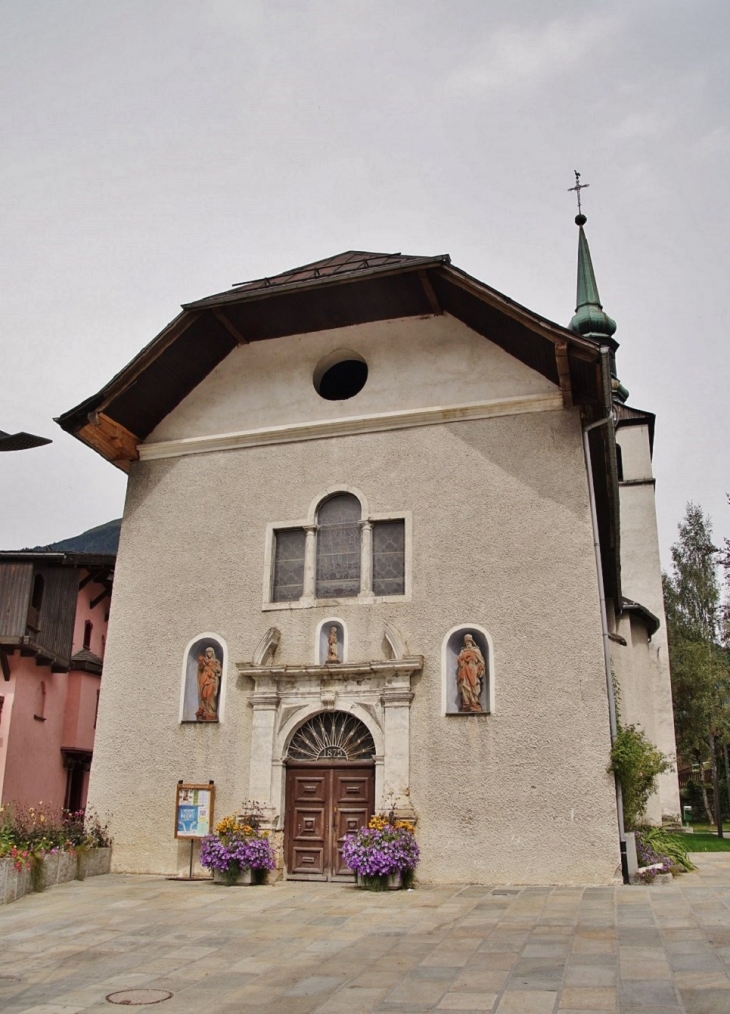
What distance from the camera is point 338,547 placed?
14.0 m

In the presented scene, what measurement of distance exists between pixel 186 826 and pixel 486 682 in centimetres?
461

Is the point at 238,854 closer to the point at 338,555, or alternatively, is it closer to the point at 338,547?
the point at 338,555

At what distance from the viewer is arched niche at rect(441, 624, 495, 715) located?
12.3 meters

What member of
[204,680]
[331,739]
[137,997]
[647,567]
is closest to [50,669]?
[204,680]

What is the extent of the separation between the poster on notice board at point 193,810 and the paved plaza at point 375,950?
1.25 metres

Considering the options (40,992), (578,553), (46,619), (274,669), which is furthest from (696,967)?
(46,619)

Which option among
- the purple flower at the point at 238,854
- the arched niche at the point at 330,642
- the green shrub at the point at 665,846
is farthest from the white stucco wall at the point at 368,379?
the green shrub at the point at 665,846

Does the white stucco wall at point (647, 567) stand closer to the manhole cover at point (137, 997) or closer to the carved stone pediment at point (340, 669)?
the carved stone pediment at point (340, 669)

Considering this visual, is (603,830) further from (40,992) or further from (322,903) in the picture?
(40,992)

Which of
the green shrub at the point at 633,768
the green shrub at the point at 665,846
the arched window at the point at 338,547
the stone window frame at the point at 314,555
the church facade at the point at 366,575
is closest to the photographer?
the green shrub at the point at 633,768

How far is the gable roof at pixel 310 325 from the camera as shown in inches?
513

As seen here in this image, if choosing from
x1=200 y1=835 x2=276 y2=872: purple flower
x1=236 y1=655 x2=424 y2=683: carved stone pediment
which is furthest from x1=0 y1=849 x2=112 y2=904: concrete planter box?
x1=236 y1=655 x2=424 y2=683: carved stone pediment

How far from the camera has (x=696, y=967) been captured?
6.43 m

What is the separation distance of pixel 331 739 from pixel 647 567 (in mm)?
18574
